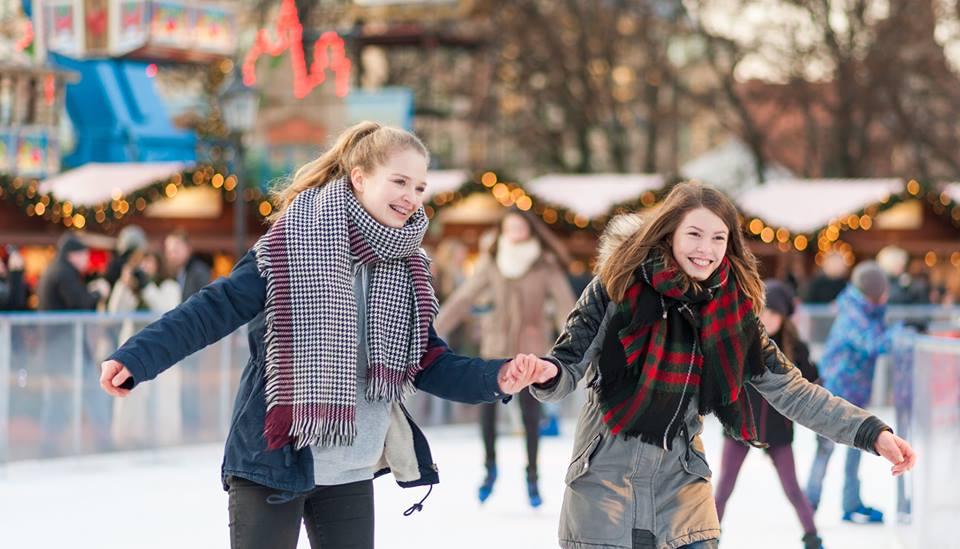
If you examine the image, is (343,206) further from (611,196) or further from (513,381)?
(611,196)

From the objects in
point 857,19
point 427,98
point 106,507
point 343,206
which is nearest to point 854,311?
point 106,507

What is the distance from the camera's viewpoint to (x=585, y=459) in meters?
4.10

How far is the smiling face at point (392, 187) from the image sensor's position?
3.83 meters

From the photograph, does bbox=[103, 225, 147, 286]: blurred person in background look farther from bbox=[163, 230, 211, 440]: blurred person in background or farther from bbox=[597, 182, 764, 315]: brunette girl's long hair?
bbox=[597, 182, 764, 315]: brunette girl's long hair

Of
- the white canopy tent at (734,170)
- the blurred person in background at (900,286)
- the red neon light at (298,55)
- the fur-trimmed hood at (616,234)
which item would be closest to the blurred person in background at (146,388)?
the fur-trimmed hood at (616,234)

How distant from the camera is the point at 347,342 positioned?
12.2 feet

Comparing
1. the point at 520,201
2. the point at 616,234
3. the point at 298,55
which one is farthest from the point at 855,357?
the point at 298,55

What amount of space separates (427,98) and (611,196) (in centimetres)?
1422

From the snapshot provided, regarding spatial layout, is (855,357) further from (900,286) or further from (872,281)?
(900,286)

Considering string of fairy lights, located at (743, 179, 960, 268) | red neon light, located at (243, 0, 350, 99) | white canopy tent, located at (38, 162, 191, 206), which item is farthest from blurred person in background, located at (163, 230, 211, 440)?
red neon light, located at (243, 0, 350, 99)

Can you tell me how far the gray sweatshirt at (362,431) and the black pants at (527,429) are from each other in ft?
15.1

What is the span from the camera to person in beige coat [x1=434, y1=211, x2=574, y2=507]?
8.58 m

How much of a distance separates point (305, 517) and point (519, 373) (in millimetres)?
607

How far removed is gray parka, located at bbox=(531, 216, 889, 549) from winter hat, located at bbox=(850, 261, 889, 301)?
4.55 metres
